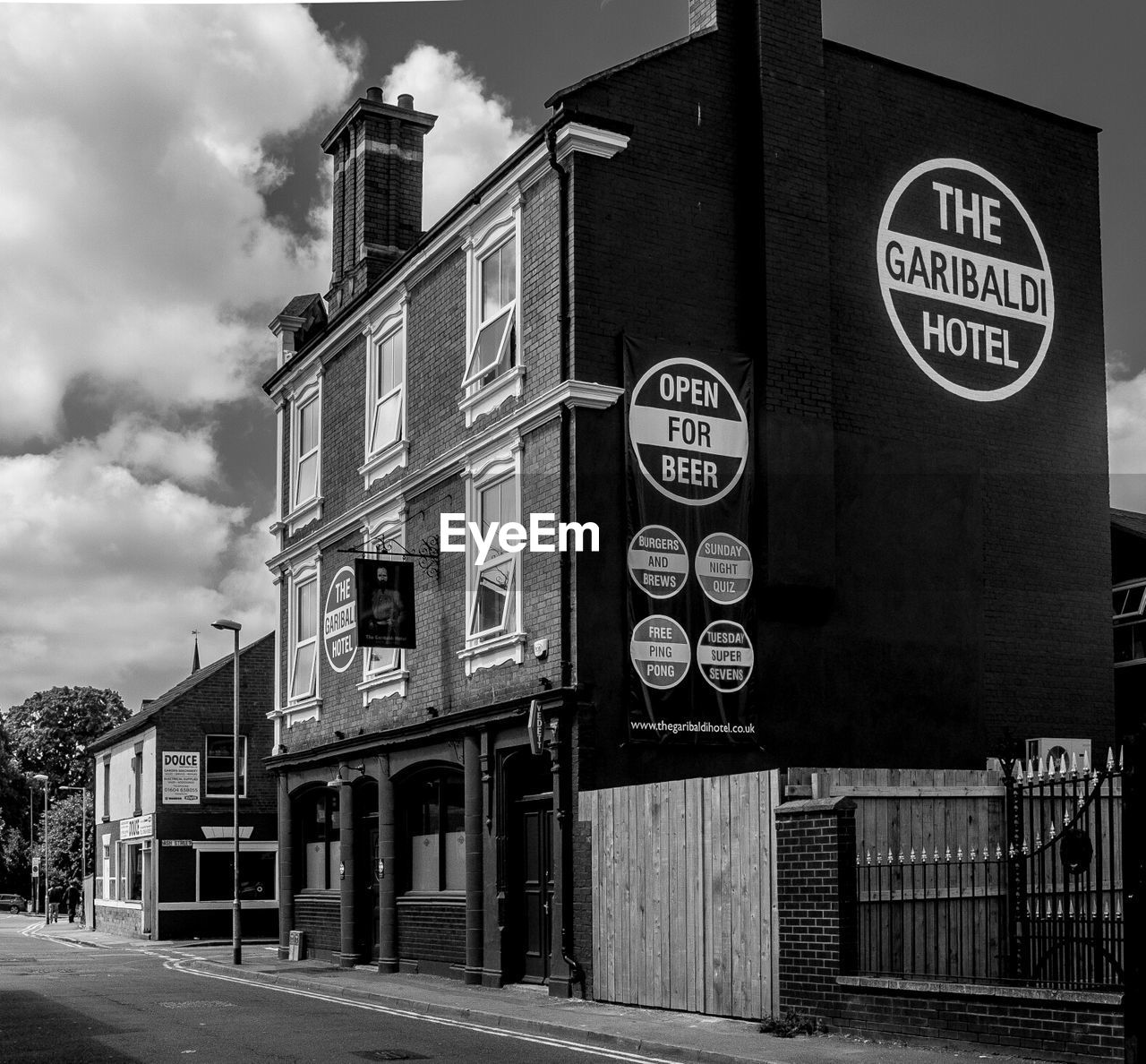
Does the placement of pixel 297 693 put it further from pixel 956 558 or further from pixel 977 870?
pixel 977 870

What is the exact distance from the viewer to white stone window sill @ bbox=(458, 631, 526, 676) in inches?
808

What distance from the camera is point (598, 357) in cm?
1977

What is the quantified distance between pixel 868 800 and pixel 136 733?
3878 cm

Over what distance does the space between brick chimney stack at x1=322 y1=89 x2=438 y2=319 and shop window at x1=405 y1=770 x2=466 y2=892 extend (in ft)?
31.5

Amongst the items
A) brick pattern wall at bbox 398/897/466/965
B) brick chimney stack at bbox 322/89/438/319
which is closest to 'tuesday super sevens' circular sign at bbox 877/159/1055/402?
brick chimney stack at bbox 322/89/438/319

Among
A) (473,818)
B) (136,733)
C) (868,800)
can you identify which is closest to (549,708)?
(473,818)

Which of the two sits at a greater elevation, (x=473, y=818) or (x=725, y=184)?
(x=725, y=184)

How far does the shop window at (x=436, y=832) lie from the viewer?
75.8ft

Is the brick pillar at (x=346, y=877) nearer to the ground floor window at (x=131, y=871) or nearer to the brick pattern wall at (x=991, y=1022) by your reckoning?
the brick pattern wall at (x=991, y=1022)

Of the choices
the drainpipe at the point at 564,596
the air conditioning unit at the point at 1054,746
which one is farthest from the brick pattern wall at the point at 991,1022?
the air conditioning unit at the point at 1054,746

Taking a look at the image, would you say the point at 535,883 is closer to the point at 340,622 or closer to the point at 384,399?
the point at 340,622

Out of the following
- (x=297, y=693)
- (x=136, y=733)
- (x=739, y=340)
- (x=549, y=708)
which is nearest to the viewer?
(x=549, y=708)

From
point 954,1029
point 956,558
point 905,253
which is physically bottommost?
point 954,1029

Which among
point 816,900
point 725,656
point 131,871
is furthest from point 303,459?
point 131,871
